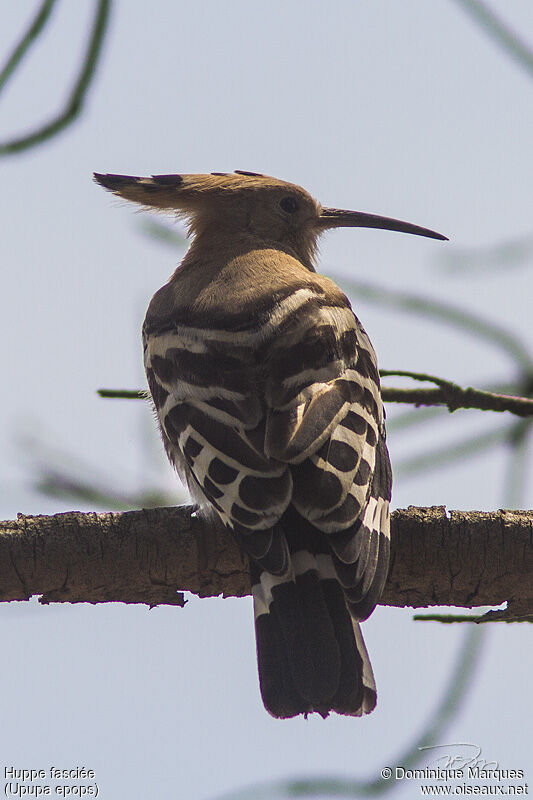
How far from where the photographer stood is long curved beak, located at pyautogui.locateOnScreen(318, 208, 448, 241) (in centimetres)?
424

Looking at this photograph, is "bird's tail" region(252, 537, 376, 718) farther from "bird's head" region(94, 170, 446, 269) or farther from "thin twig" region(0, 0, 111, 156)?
"bird's head" region(94, 170, 446, 269)

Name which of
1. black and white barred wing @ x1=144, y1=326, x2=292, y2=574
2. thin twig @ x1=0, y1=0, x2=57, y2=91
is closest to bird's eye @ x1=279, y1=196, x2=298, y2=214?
black and white barred wing @ x1=144, y1=326, x2=292, y2=574

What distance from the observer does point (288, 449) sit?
248 cm

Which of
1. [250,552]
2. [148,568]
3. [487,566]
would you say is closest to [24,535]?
[148,568]

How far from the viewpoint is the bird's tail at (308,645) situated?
7.53 feet

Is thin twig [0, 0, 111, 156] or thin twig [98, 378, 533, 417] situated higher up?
thin twig [0, 0, 111, 156]

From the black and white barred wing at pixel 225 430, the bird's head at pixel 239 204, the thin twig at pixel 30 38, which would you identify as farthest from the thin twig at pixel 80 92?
the bird's head at pixel 239 204

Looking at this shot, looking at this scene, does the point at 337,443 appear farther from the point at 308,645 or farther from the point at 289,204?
the point at 289,204

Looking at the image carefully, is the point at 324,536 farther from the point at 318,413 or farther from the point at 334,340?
the point at 334,340

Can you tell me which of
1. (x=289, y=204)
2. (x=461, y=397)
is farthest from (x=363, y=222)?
(x=461, y=397)

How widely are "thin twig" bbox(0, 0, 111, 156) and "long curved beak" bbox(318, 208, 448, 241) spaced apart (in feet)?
5.76

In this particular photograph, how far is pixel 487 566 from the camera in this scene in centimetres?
247

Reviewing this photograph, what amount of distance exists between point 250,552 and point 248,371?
0.57 meters

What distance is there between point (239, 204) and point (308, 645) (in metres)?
2.22
